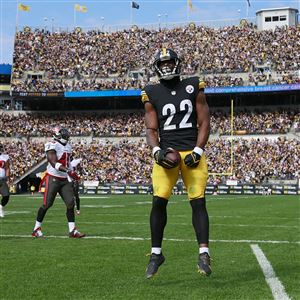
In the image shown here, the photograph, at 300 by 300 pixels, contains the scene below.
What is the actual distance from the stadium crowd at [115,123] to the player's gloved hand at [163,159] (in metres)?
44.9

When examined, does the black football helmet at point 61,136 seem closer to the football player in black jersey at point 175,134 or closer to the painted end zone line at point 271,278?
the painted end zone line at point 271,278

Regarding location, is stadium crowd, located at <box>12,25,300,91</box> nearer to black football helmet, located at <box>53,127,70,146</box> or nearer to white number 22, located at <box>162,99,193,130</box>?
black football helmet, located at <box>53,127,70,146</box>

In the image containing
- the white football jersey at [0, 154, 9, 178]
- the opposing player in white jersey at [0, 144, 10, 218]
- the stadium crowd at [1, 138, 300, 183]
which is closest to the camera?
the opposing player in white jersey at [0, 144, 10, 218]

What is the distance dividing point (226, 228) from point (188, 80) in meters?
7.31

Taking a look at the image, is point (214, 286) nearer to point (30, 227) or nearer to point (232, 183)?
point (30, 227)

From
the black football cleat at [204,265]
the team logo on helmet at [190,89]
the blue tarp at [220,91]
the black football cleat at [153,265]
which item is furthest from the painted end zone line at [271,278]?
the blue tarp at [220,91]

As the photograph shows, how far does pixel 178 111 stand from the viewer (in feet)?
22.4

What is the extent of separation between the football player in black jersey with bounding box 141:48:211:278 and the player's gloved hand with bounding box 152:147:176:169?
1.6 inches

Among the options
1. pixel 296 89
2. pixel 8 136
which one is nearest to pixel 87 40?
pixel 8 136

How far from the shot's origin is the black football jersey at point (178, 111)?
6.85 meters

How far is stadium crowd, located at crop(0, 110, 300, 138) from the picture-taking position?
169 feet

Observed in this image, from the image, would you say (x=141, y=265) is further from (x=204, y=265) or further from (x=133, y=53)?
(x=133, y=53)

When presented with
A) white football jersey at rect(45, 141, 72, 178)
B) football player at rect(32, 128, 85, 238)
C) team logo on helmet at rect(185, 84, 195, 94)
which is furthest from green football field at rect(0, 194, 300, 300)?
team logo on helmet at rect(185, 84, 195, 94)

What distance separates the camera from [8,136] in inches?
2267
